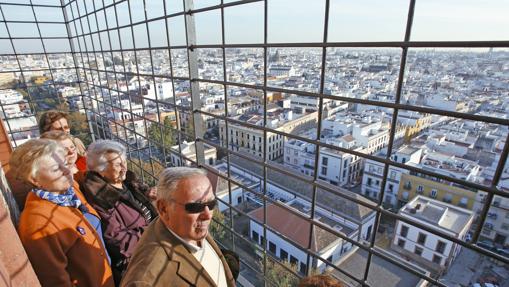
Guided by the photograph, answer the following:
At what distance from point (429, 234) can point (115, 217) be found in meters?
6.16

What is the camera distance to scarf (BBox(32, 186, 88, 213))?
1217 mm

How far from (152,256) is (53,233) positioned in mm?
530

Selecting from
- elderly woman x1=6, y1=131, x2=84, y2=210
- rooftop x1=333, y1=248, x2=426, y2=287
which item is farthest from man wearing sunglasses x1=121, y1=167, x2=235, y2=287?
rooftop x1=333, y1=248, x2=426, y2=287

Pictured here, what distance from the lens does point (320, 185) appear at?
1.26m

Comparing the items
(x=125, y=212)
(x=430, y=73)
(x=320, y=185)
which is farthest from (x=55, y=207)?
(x=430, y=73)

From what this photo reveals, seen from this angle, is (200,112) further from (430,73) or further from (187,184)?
(430,73)

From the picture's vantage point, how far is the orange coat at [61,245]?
43.9 inches

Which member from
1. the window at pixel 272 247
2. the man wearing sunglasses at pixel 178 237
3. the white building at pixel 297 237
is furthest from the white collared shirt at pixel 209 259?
the window at pixel 272 247

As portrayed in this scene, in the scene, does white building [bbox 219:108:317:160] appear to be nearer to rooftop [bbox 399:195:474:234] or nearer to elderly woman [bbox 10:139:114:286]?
elderly woman [bbox 10:139:114:286]

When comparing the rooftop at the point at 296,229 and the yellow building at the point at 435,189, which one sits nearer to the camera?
the yellow building at the point at 435,189

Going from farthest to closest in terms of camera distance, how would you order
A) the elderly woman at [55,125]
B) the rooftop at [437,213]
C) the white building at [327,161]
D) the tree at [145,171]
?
the white building at [327,161] < the rooftop at [437,213] < the tree at [145,171] < the elderly woman at [55,125]

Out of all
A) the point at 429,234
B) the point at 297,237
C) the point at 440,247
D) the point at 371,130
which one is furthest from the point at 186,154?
the point at 440,247

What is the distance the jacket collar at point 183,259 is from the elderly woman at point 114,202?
25.0 inches

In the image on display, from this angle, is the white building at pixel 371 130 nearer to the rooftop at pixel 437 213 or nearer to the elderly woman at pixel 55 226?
the elderly woman at pixel 55 226
